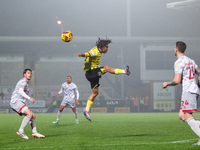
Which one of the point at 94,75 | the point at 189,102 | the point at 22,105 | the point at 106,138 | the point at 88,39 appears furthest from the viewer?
the point at 88,39

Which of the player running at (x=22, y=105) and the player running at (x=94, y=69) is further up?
the player running at (x=94, y=69)

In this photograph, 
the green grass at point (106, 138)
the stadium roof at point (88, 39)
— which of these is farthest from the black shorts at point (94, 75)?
the stadium roof at point (88, 39)

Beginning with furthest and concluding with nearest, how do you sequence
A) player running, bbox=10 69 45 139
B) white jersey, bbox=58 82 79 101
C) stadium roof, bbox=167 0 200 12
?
stadium roof, bbox=167 0 200 12 < white jersey, bbox=58 82 79 101 < player running, bbox=10 69 45 139

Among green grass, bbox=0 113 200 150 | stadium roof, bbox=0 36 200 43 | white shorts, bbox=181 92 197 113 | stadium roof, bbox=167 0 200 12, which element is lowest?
green grass, bbox=0 113 200 150

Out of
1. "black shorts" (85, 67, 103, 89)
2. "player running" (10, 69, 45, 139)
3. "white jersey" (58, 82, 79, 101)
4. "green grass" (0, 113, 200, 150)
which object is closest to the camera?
"green grass" (0, 113, 200, 150)

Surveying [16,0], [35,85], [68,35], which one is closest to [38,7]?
[16,0]

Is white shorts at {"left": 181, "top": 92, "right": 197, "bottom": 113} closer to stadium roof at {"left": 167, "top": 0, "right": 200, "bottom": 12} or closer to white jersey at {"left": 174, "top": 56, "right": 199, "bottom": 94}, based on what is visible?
white jersey at {"left": 174, "top": 56, "right": 199, "bottom": 94}

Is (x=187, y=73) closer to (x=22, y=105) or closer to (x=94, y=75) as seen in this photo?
(x=94, y=75)

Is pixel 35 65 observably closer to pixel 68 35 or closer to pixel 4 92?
pixel 4 92

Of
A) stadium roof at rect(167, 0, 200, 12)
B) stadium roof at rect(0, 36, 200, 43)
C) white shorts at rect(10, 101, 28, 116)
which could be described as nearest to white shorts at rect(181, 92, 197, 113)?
white shorts at rect(10, 101, 28, 116)

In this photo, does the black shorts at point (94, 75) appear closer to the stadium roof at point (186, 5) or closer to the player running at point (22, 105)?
the player running at point (22, 105)

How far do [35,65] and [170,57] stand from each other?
1900 centimetres

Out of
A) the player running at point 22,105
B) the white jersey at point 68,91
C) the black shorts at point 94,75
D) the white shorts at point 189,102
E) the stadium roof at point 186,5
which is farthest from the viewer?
the stadium roof at point 186,5

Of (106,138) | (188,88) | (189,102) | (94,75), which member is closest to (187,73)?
(188,88)
